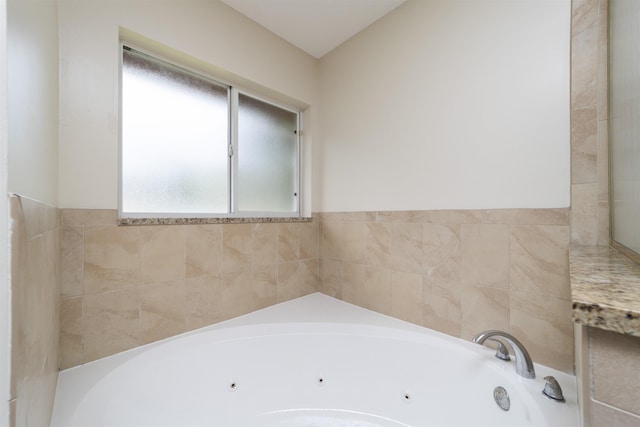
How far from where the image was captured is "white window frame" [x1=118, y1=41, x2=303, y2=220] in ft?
4.25

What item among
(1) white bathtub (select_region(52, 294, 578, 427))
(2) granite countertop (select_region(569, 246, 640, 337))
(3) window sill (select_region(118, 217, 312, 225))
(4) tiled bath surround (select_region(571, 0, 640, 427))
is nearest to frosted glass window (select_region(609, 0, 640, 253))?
(4) tiled bath surround (select_region(571, 0, 640, 427))

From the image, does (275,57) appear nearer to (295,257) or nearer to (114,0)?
(114,0)

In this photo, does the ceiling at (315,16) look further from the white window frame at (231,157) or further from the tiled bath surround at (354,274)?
the tiled bath surround at (354,274)

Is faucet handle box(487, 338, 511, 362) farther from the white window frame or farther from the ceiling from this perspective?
the ceiling

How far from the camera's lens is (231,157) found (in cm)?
172

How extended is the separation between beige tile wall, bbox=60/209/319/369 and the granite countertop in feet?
4.95

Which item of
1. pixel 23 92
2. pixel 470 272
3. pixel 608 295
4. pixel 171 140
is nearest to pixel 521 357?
pixel 470 272

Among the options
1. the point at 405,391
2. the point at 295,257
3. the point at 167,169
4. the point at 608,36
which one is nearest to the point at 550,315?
the point at 405,391

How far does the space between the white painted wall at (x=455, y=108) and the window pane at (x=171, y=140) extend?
87 centimetres

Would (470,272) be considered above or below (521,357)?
above

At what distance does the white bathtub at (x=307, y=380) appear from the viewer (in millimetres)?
979

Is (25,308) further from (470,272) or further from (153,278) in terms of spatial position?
(470,272)

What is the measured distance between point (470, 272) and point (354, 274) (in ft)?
2.51

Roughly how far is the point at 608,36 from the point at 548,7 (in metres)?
0.27
